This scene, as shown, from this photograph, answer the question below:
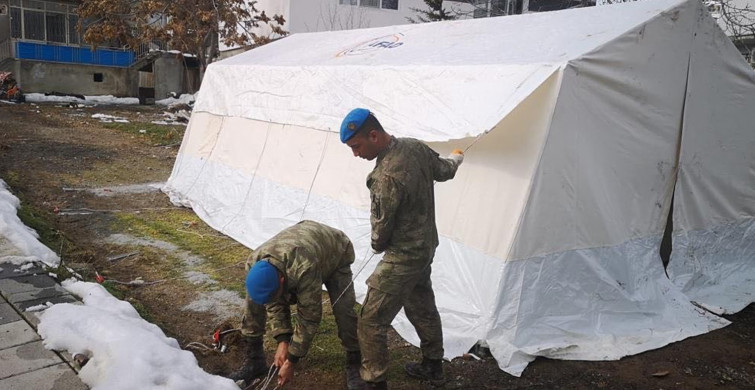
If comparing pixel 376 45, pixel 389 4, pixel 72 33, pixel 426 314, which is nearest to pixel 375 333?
pixel 426 314

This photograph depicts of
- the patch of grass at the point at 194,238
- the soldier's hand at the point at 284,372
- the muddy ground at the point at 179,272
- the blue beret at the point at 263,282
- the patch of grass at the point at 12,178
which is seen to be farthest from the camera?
the patch of grass at the point at 12,178

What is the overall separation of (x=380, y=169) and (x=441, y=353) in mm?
1372

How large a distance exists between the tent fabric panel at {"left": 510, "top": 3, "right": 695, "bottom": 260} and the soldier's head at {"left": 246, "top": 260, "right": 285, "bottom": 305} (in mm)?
1954

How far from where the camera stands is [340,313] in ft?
11.7

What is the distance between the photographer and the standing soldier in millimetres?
3246

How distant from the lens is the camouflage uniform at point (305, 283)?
10.2ft

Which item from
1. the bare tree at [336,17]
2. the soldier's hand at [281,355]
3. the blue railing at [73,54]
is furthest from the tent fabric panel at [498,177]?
the blue railing at [73,54]

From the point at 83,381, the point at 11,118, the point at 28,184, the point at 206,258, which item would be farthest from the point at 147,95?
the point at 83,381

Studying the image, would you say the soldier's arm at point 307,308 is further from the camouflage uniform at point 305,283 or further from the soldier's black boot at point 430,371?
the soldier's black boot at point 430,371

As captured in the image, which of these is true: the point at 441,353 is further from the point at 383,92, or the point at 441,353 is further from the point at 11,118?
the point at 11,118

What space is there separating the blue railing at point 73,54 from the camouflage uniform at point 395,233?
25008mm

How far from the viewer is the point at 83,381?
3.14 metres

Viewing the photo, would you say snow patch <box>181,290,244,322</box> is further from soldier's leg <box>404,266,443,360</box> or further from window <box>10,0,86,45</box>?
window <box>10,0,86,45</box>

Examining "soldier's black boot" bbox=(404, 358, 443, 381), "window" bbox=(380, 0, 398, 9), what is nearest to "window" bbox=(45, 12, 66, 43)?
"window" bbox=(380, 0, 398, 9)
